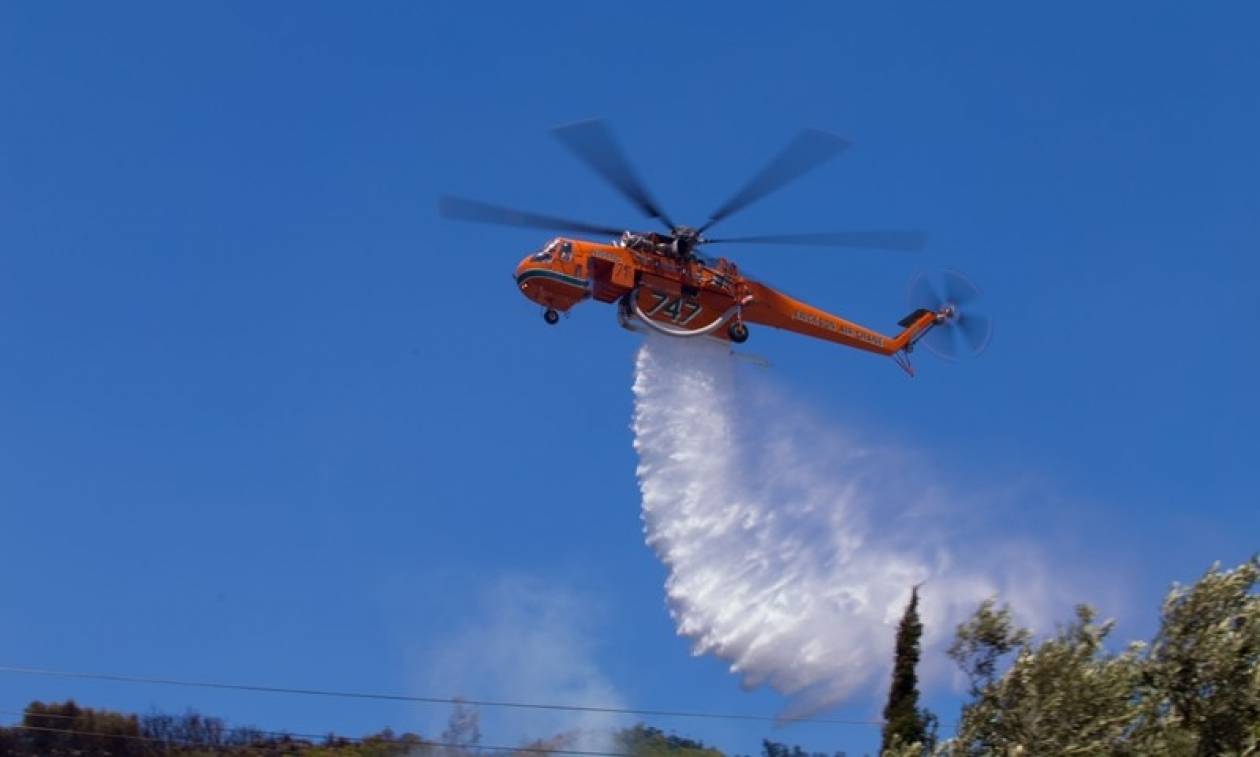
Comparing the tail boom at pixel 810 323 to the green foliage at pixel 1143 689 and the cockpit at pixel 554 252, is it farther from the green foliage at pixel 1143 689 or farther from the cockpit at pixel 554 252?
the green foliage at pixel 1143 689

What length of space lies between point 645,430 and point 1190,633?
59.1 feet

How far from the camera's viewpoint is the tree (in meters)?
29.0

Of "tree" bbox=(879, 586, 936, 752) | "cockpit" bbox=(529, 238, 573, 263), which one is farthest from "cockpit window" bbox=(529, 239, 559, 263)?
"tree" bbox=(879, 586, 936, 752)

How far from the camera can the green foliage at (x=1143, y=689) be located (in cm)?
2420

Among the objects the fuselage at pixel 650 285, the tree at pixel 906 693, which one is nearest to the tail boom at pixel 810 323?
the fuselage at pixel 650 285

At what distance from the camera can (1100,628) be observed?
84.8ft

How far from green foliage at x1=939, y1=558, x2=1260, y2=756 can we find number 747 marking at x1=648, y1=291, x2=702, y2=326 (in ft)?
46.3

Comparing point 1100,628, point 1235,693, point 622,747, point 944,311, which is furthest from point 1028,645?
point 944,311

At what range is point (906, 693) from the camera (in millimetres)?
29875

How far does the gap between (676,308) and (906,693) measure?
11648 mm

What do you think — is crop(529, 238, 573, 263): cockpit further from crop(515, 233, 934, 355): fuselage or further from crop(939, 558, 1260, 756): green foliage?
crop(939, 558, 1260, 756): green foliage

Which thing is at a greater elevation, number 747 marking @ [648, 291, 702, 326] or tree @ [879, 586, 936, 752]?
number 747 marking @ [648, 291, 702, 326]

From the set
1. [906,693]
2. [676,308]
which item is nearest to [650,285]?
[676,308]

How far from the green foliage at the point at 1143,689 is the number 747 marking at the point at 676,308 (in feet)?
46.3
